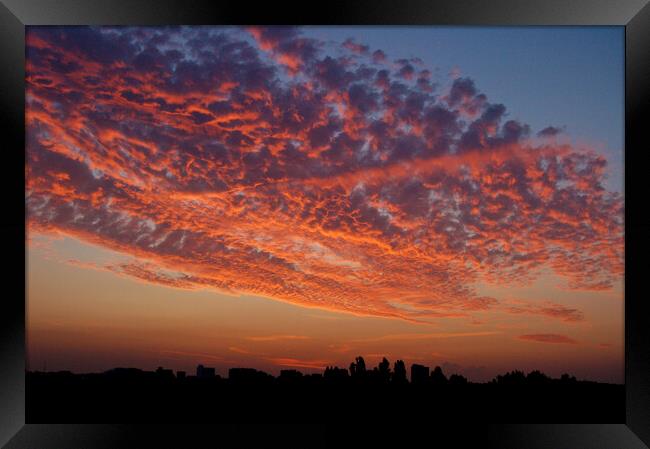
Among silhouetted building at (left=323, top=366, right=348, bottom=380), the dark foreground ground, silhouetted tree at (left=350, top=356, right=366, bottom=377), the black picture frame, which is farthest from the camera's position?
silhouetted building at (left=323, top=366, right=348, bottom=380)

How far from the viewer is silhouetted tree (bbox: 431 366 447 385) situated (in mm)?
5152

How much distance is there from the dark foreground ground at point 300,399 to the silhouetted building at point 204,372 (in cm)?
3

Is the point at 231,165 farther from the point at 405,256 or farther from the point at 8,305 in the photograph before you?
the point at 8,305

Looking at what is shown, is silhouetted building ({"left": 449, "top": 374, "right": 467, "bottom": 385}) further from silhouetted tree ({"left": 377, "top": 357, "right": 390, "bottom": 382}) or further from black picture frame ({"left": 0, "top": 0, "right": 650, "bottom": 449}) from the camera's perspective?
black picture frame ({"left": 0, "top": 0, "right": 650, "bottom": 449})

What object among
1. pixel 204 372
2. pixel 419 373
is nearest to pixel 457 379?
pixel 419 373

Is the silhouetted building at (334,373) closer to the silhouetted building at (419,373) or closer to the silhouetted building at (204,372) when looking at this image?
the silhouetted building at (419,373)

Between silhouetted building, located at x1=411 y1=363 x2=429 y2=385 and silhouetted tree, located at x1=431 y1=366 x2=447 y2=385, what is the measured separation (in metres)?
0.05

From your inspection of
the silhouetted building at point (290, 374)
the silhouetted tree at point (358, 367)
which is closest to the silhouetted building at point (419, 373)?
the silhouetted tree at point (358, 367)

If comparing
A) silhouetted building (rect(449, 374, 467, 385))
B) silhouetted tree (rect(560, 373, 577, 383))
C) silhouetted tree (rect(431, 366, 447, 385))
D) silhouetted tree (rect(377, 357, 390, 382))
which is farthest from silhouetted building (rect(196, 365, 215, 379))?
silhouetted tree (rect(560, 373, 577, 383))

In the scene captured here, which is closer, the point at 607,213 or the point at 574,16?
the point at 574,16

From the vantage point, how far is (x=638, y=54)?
3750 mm

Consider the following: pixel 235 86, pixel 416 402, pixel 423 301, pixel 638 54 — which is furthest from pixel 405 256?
pixel 638 54

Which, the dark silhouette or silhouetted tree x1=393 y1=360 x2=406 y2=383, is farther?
silhouetted tree x1=393 y1=360 x2=406 y2=383

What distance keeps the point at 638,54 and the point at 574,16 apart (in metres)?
0.46
